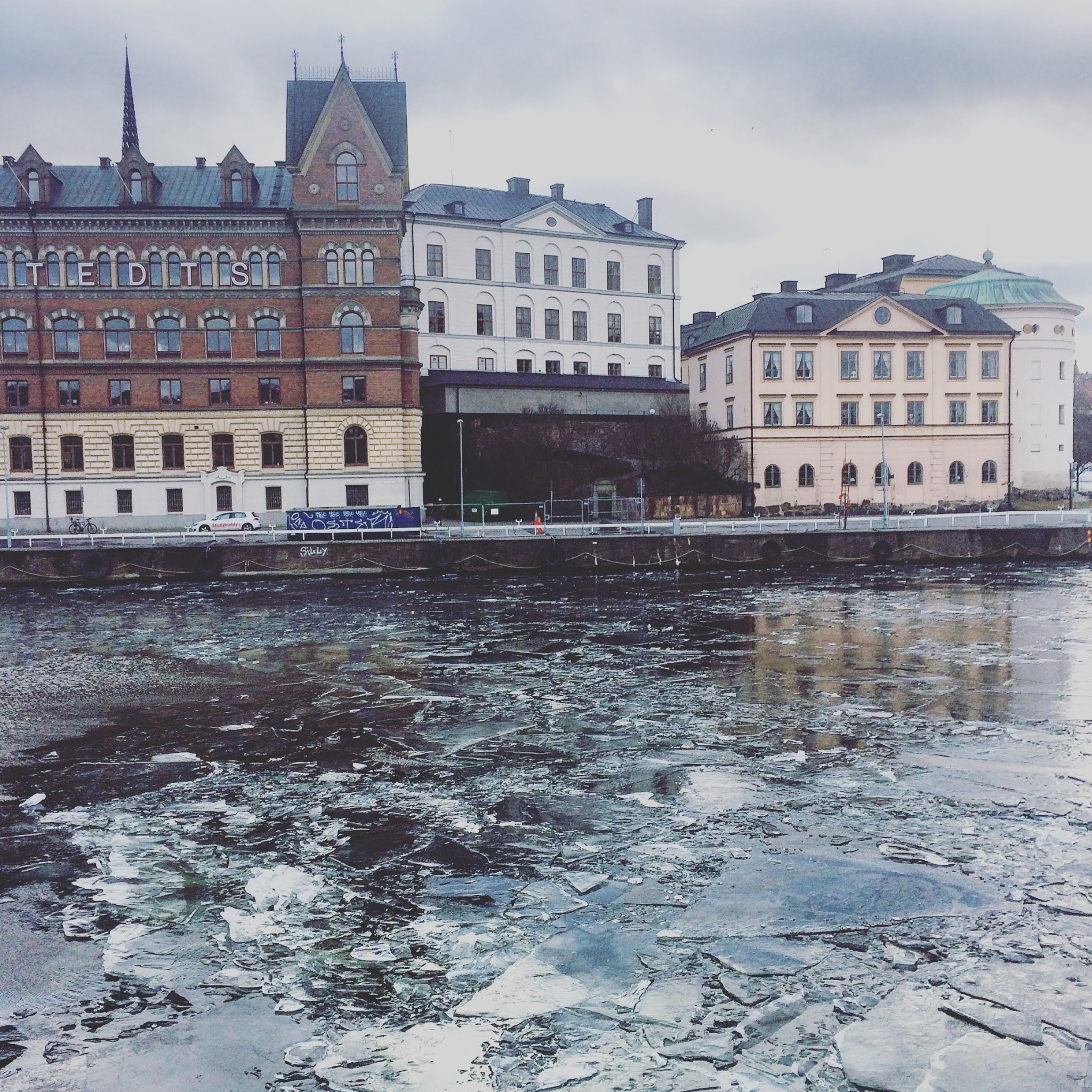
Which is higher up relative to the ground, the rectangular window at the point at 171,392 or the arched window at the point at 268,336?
the arched window at the point at 268,336

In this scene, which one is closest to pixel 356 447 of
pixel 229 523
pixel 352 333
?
pixel 352 333

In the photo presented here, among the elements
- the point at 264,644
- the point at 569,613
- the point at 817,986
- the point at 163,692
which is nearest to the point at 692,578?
the point at 569,613

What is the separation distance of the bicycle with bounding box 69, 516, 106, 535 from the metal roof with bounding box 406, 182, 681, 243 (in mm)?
28554

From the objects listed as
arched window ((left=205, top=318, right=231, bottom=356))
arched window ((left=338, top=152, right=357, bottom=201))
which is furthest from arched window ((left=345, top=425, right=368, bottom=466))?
arched window ((left=338, top=152, right=357, bottom=201))

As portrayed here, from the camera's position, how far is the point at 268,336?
194ft

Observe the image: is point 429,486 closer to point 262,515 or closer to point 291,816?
point 262,515

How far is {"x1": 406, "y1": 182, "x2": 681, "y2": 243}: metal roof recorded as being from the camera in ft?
245

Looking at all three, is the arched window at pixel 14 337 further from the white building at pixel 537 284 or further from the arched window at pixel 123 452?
the white building at pixel 537 284

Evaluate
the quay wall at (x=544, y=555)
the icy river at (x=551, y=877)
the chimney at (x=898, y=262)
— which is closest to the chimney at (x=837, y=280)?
the chimney at (x=898, y=262)

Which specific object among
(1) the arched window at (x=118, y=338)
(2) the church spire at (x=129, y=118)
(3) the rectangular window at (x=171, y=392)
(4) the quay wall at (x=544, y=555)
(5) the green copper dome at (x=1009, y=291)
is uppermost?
(2) the church spire at (x=129, y=118)

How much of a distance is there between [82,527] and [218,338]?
1229 cm

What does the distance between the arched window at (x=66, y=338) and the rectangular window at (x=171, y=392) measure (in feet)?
15.4

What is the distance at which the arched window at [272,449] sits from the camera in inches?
2345

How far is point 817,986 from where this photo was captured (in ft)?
32.2
